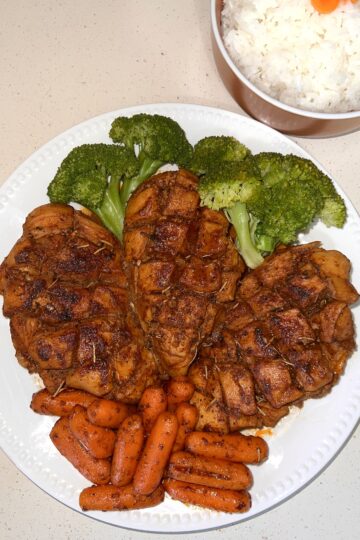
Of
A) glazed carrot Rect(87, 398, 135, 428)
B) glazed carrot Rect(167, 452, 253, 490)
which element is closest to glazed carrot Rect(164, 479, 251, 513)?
glazed carrot Rect(167, 452, 253, 490)

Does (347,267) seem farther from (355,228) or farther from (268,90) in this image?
(268,90)

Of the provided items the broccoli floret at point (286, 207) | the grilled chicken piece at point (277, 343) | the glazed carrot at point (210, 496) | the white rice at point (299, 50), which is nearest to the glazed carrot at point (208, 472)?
the glazed carrot at point (210, 496)

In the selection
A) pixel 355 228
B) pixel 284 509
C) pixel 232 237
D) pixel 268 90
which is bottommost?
pixel 284 509

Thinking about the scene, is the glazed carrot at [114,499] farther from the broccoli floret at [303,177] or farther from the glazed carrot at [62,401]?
the broccoli floret at [303,177]

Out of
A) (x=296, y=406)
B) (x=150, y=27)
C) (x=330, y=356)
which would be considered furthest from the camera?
(x=150, y=27)

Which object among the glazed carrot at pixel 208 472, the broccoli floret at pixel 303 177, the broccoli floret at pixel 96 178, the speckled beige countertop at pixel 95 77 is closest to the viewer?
the glazed carrot at pixel 208 472

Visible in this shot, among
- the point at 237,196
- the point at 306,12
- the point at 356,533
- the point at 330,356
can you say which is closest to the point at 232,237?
the point at 237,196

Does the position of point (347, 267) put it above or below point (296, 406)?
above
